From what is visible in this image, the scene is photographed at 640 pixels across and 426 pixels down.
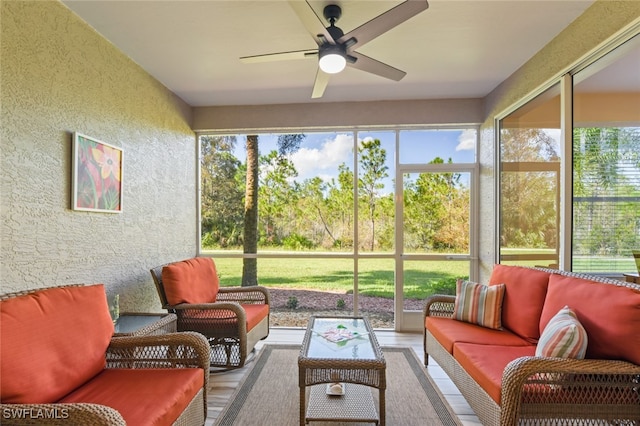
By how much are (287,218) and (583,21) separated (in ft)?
10.6

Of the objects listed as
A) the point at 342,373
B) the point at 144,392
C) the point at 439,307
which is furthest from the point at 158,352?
the point at 439,307

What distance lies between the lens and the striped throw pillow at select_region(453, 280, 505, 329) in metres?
2.41

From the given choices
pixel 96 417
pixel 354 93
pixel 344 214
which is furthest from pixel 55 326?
pixel 354 93

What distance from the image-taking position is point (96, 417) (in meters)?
1.11

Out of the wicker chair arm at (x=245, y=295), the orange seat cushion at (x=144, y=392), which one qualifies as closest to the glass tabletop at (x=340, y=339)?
the orange seat cushion at (x=144, y=392)

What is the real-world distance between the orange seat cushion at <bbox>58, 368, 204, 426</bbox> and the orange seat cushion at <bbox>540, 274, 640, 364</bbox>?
6.88 feet

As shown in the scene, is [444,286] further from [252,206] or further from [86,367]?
[86,367]

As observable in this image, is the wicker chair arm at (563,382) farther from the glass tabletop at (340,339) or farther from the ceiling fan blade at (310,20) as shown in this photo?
the ceiling fan blade at (310,20)

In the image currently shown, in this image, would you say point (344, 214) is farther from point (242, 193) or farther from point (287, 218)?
point (242, 193)

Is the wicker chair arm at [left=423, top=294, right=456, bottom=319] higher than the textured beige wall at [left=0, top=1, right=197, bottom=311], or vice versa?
the textured beige wall at [left=0, top=1, right=197, bottom=311]

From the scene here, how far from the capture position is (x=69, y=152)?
2.12 metres

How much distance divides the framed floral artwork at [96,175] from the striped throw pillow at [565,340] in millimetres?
3015

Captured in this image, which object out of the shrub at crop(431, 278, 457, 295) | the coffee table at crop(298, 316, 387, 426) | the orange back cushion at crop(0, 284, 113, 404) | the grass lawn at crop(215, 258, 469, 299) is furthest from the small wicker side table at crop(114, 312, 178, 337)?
the shrub at crop(431, 278, 457, 295)

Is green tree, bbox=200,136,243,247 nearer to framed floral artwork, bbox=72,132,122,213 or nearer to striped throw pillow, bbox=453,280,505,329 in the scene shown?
framed floral artwork, bbox=72,132,122,213
